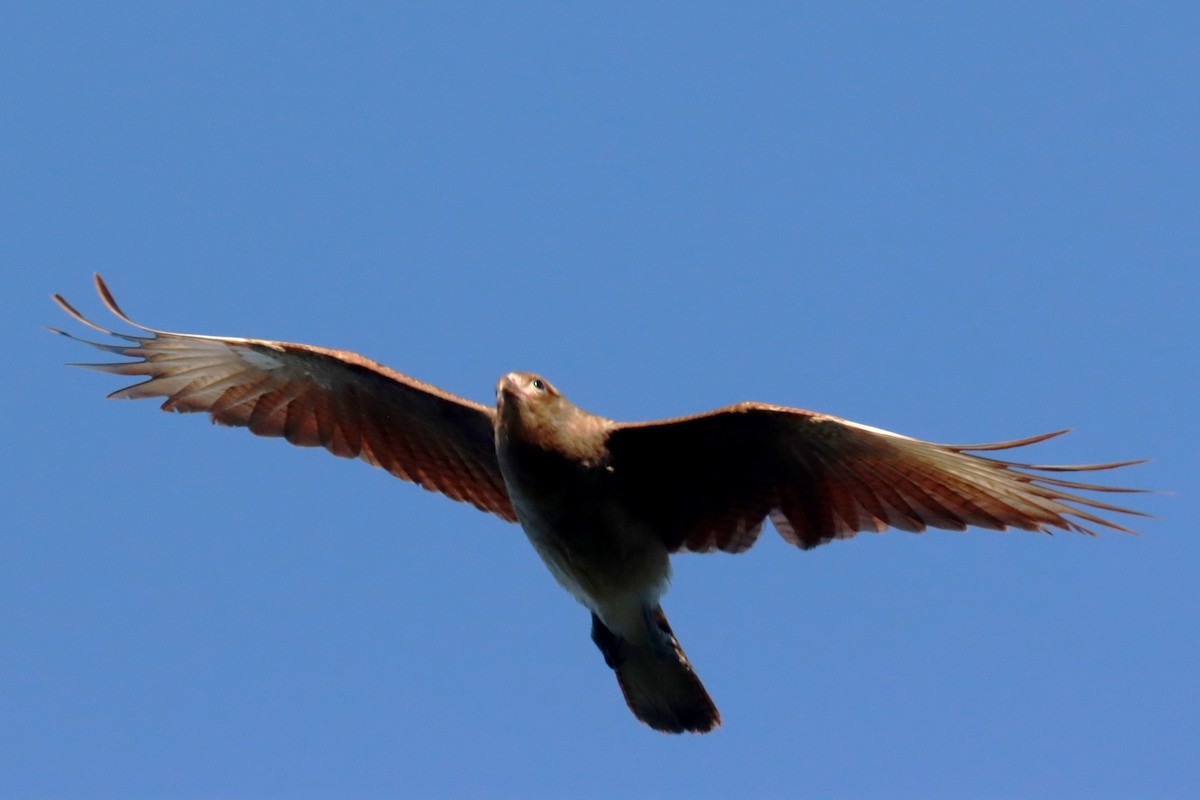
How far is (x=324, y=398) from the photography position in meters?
9.70

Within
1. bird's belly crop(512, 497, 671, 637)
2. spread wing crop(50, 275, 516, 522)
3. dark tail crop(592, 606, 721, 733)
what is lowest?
dark tail crop(592, 606, 721, 733)

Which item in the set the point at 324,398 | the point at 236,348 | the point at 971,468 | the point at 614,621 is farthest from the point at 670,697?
the point at 236,348

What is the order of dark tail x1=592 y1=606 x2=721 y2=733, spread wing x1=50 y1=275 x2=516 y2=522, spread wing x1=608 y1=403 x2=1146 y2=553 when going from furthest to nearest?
1. spread wing x1=50 y1=275 x2=516 y2=522
2. dark tail x1=592 y1=606 x2=721 y2=733
3. spread wing x1=608 y1=403 x2=1146 y2=553

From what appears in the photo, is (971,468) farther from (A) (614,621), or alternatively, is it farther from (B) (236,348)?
(B) (236,348)

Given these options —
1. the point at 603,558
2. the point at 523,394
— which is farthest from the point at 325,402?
the point at 603,558

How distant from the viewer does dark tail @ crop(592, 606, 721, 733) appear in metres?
8.94

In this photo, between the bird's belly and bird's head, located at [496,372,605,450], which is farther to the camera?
the bird's belly

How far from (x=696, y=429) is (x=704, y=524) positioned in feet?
2.54

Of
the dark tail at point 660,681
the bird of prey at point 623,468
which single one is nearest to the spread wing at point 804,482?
the bird of prey at point 623,468

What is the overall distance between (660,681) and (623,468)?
142 cm

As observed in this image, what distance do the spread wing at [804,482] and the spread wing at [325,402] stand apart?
1.26 metres

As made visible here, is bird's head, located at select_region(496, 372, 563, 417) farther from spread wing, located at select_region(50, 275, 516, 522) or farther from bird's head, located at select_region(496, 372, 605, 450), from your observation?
spread wing, located at select_region(50, 275, 516, 522)

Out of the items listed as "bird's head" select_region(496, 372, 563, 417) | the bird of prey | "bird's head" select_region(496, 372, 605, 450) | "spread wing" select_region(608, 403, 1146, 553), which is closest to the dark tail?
the bird of prey

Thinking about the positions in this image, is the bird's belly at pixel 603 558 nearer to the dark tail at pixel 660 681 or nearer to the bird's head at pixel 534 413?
the dark tail at pixel 660 681
